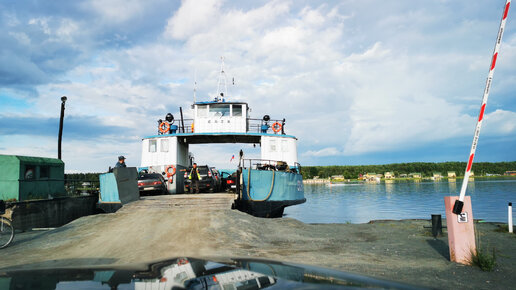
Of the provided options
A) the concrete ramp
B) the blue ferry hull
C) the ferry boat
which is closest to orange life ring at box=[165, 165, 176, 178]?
the ferry boat

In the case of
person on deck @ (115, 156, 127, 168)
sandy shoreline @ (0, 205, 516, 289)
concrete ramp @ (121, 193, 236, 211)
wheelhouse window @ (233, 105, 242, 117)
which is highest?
wheelhouse window @ (233, 105, 242, 117)

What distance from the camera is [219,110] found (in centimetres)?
2044

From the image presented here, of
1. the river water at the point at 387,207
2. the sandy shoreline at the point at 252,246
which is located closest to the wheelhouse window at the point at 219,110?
the sandy shoreline at the point at 252,246

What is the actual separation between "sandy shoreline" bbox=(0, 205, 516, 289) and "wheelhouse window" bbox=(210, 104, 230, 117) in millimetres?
9304

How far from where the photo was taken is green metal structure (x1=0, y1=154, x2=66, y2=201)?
16719 millimetres

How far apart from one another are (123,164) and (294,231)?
8.03 m

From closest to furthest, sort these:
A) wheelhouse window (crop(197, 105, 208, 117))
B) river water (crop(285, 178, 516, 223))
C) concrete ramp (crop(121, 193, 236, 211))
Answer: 1. concrete ramp (crop(121, 193, 236, 211))
2. wheelhouse window (crop(197, 105, 208, 117))
3. river water (crop(285, 178, 516, 223))

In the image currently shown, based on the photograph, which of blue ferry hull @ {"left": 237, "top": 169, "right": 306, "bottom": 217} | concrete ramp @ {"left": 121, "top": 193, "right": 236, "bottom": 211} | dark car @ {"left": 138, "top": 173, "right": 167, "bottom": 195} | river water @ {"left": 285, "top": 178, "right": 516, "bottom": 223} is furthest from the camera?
river water @ {"left": 285, "top": 178, "right": 516, "bottom": 223}

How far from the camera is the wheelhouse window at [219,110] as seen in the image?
802 inches

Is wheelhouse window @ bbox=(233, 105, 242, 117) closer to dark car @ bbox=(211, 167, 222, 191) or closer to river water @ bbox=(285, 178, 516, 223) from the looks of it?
dark car @ bbox=(211, 167, 222, 191)

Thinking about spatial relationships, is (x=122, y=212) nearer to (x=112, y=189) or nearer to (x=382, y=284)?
(x=112, y=189)

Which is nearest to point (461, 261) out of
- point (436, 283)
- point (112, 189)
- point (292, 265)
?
point (436, 283)

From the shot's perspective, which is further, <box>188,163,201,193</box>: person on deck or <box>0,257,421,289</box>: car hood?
<box>188,163,201,193</box>: person on deck

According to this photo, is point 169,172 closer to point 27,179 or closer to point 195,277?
point 27,179
